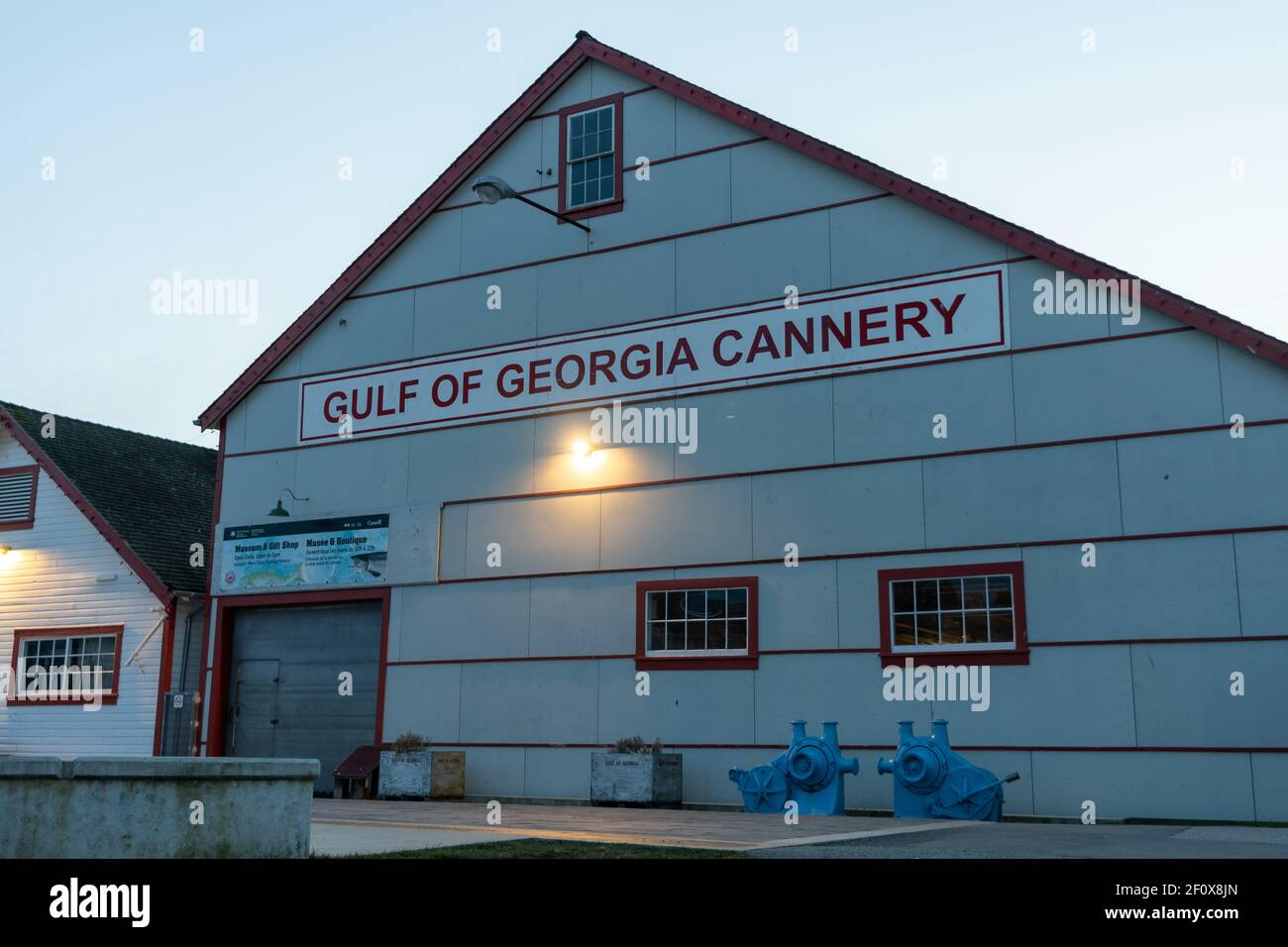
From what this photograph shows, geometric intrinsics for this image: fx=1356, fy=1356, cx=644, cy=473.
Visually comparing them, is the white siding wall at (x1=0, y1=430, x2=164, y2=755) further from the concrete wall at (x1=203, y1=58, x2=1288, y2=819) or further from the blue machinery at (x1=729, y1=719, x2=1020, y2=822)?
the blue machinery at (x1=729, y1=719, x2=1020, y2=822)

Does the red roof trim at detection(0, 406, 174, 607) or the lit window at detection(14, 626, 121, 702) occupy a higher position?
the red roof trim at detection(0, 406, 174, 607)

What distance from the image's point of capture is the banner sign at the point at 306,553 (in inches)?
848

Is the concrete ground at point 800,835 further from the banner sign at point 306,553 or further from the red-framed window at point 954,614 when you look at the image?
the banner sign at point 306,553

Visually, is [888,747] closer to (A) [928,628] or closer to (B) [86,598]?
(A) [928,628]

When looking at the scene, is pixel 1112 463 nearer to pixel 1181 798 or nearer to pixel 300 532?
pixel 1181 798

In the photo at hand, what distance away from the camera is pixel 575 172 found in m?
21.2

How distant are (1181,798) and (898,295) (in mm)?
7100

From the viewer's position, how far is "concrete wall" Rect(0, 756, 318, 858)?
27.5 ft

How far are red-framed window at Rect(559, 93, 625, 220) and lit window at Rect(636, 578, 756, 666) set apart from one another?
6.02 meters

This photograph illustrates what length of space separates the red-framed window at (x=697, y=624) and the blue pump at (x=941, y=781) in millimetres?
3001

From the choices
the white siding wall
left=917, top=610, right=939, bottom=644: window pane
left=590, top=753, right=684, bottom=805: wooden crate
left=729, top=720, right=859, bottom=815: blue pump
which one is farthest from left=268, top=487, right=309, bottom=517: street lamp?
left=917, top=610, right=939, bottom=644: window pane

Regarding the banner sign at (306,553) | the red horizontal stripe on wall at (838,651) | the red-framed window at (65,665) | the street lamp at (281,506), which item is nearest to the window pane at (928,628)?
the red horizontal stripe on wall at (838,651)

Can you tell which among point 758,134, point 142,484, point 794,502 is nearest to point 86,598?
point 142,484

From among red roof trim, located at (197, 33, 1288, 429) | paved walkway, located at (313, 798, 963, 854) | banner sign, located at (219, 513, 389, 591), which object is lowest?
paved walkway, located at (313, 798, 963, 854)
